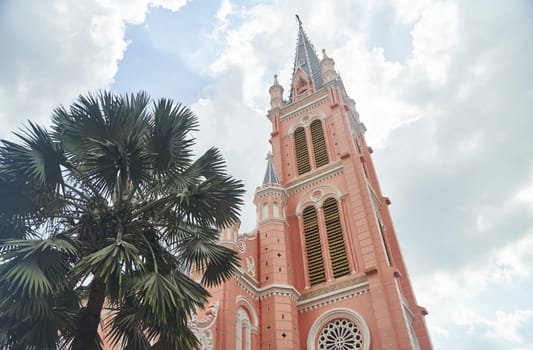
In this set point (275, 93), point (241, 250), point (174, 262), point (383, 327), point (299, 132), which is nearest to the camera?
point (174, 262)

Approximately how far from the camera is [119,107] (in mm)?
8602

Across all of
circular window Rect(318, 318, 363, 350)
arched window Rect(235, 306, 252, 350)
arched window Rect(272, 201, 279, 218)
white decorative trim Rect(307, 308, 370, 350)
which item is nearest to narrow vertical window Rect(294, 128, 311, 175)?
arched window Rect(272, 201, 279, 218)

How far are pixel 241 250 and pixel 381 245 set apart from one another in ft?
19.4

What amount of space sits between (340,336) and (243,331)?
3781 mm

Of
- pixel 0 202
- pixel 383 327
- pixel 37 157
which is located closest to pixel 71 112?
pixel 37 157

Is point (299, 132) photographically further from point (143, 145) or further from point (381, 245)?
point (143, 145)

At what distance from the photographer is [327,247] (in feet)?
62.5

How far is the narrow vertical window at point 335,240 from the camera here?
18.1 meters

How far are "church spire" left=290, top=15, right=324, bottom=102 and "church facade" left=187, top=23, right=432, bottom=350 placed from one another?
212 inches

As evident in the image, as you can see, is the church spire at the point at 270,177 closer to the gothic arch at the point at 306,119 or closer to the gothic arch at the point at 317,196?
the gothic arch at the point at 317,196

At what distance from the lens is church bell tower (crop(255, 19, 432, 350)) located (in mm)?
15617

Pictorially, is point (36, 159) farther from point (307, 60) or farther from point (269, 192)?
point (307, 60)

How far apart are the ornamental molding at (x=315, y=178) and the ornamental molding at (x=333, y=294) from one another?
248 inches

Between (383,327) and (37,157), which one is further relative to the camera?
(383,327)
